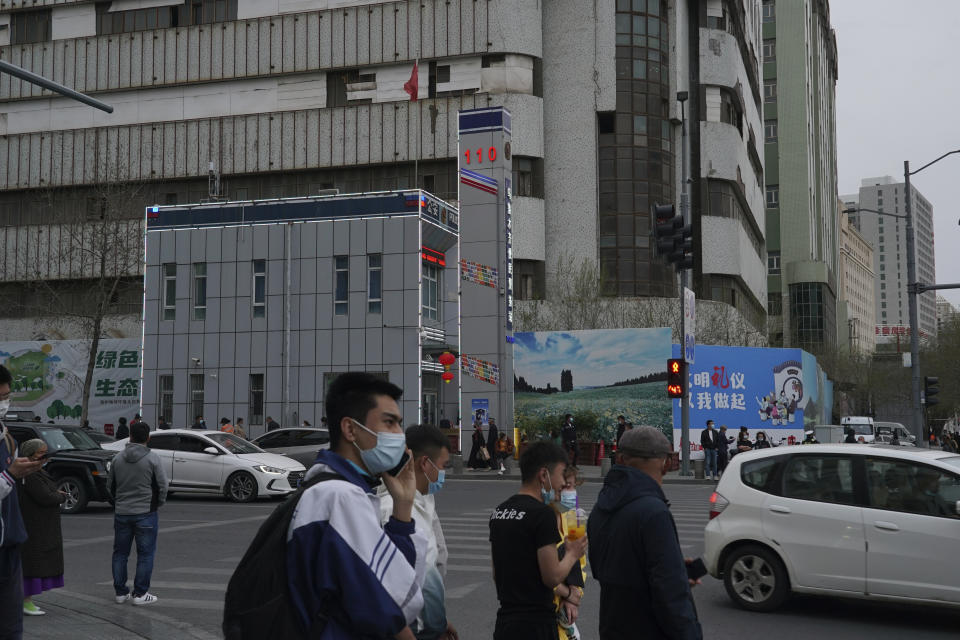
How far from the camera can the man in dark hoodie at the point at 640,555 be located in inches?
183

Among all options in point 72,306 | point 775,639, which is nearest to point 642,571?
point 775,639

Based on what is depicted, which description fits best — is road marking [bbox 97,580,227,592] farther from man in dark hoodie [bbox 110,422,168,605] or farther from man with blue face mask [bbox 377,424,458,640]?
man with blue face mask [bbox 377,424,458,640]

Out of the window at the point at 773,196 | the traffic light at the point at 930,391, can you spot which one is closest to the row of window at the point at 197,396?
the traffic light at the point at 930,391

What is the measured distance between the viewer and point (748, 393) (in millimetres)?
38500

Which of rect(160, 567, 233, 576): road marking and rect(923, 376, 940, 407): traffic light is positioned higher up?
rect(923, 376, 940, 407): traffic light

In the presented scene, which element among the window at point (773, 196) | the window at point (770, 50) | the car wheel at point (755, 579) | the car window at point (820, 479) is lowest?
the car wheel at point (755, 579)

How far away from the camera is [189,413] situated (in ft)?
141

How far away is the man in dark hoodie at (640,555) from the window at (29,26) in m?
67.4

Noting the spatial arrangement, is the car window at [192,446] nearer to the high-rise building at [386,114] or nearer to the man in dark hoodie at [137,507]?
the man in dark hoodie at [137,507]

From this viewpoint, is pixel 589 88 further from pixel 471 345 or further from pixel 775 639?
pixel 775 639

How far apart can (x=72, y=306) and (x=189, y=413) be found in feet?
65.4

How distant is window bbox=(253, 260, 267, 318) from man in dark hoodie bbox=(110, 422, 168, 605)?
32315 millimetres

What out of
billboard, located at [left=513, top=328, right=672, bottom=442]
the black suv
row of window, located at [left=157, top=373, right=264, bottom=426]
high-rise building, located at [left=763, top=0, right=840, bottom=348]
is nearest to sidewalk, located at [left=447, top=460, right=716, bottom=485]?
billboard, located at [left=513, top=328, right=672, bottom=442]

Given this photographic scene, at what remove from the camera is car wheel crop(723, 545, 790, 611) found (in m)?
9.67
